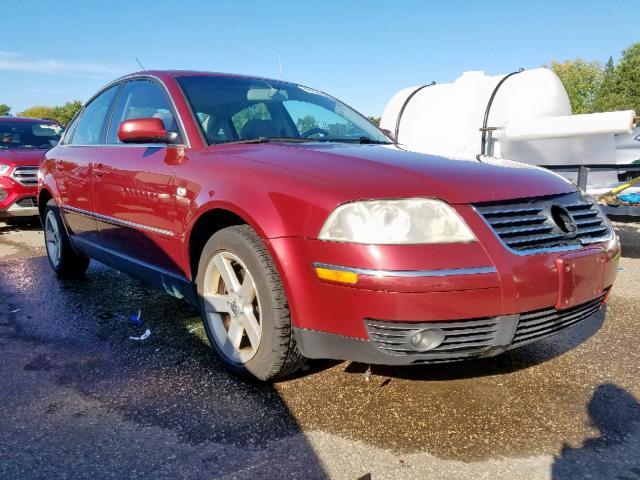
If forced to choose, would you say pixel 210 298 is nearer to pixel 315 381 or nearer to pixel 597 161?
pixel 315 381

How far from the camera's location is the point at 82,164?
387 cm

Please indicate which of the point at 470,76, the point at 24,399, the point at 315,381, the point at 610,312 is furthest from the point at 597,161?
the point at 24,399

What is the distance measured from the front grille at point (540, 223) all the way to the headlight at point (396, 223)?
0.15 meters

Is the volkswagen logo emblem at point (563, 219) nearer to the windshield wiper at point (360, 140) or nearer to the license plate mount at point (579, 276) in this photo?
the license plate mount at point (579, 276)

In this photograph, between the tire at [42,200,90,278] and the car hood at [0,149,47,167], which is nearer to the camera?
the tire at [42,200,90,278]

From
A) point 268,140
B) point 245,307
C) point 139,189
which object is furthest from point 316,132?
point 245,307

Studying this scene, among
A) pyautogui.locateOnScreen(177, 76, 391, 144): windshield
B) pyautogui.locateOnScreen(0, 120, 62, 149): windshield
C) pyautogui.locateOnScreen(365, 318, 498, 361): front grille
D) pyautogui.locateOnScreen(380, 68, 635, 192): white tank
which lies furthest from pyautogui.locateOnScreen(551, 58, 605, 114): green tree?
pyautogui.locateOnScreen(365, 318, 498, 361): front grille

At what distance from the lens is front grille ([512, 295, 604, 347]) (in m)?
2.07

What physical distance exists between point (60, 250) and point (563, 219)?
4.17m

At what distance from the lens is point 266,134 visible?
309 cm

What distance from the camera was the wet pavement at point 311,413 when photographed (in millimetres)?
1890

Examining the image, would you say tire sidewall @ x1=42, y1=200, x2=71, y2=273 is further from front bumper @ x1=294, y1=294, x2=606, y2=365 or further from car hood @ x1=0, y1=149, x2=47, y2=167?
front bumper @ x1=294, y1=294, x2=606, y2=365

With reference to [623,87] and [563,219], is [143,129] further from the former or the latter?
[623,87]

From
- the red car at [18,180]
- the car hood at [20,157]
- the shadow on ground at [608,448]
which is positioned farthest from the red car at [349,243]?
the car hood at [20,157]
